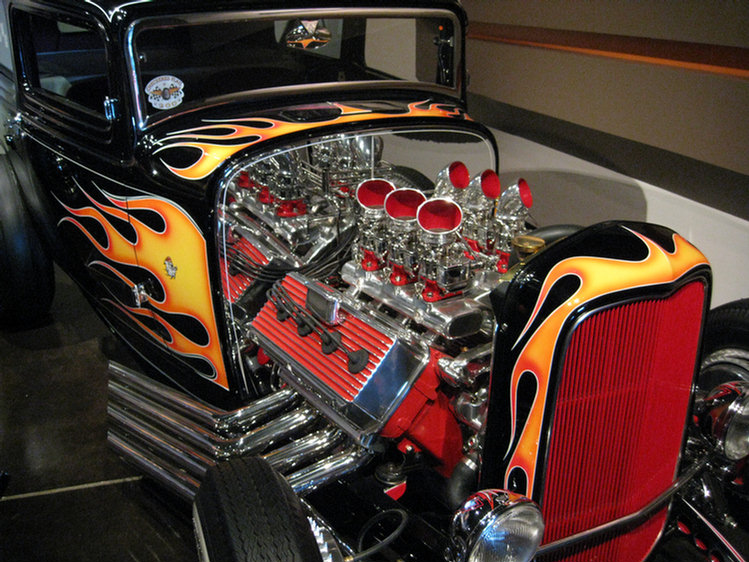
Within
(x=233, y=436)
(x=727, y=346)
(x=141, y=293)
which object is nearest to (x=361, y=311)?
(x=233, y=436)

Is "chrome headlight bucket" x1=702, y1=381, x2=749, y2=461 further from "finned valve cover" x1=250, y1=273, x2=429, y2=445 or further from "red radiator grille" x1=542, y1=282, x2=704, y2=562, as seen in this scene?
"finned valve cover" x1=250, y1=273, x2=429, y2=445

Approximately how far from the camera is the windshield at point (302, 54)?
9.43 feet

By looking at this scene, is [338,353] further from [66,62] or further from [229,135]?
[66,62]

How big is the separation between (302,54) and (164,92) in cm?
111

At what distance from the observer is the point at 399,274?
2.02 meters

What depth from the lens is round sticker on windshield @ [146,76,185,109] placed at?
2.28m

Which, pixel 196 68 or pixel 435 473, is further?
pixel 196 68

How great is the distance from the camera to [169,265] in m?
2.29

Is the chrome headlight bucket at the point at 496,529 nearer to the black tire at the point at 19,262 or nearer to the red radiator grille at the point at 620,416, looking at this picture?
the red radiator grille at the point at 620,416

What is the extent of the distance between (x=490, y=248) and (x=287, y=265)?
2.33 feet

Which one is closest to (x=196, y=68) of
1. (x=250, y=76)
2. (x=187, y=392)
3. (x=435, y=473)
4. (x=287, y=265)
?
(x=250, y=76)

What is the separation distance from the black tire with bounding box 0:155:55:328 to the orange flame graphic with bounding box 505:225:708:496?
2725 millimetres

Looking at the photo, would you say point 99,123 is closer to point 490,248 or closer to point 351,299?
point 351,299

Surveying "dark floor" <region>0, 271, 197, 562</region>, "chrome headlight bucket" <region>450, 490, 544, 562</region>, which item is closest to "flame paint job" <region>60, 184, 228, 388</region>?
"dark floor" <region>0, 271, 197, 562</region>
